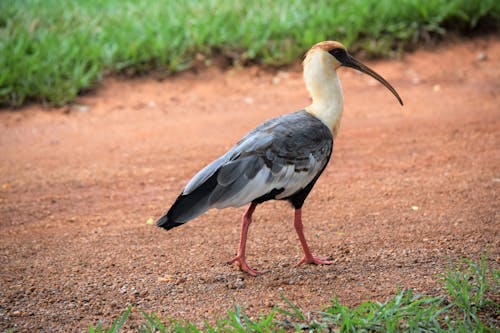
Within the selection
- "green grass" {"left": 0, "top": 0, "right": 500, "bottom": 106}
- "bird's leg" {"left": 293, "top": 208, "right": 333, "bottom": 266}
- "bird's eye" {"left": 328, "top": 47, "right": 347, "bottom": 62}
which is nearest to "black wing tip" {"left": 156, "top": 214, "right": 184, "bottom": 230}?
"bird's leg" {"left": 293, "top": 208, "right": 333, "bottom": 266}

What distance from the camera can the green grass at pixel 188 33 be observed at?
7.79 meters

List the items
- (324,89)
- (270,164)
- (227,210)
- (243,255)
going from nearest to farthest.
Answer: (270,164), (243,255), (324,89), (227,210)

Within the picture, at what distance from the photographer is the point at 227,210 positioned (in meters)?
5.64

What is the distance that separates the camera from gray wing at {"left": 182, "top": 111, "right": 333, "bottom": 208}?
4.37 m

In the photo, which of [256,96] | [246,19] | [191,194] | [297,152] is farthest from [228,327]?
[246,19]

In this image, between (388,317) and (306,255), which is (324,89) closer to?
(306,255)

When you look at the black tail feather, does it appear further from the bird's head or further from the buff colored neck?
the bird's head

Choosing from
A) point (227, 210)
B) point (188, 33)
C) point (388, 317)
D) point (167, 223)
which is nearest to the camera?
point (388, 317)

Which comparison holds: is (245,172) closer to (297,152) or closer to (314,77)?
(297,152)

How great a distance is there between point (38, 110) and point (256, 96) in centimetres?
241

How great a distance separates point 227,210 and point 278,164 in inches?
50.7

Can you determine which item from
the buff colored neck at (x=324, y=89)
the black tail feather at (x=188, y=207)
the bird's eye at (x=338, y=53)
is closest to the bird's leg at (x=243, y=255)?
the black tail feather at (x=188, y=207)

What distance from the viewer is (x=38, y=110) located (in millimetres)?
7543

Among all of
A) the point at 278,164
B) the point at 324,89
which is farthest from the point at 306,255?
the point at 324,89
